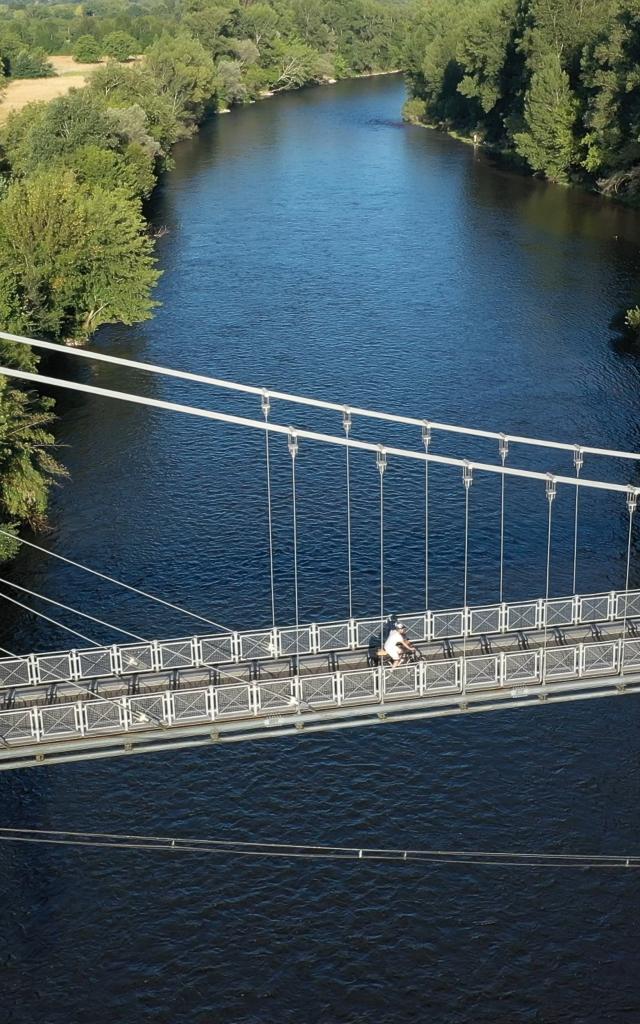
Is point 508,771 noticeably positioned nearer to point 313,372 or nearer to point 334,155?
point 313,372

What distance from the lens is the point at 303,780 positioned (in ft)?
99.6

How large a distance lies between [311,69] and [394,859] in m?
132

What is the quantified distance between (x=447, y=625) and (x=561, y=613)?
267 centimetres

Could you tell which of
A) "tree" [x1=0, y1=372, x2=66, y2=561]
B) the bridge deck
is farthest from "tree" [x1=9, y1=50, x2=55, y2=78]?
the bridge deck

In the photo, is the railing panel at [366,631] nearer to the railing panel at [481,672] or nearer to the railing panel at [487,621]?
the railing panel at [487,621]

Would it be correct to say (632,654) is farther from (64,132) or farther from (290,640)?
(64,132)

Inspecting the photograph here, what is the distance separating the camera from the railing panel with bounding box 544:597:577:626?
29266 mm

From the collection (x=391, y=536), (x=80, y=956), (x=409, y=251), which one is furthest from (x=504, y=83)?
(x=80, y=956)

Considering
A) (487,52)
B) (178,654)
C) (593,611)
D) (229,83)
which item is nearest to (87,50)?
(229,83)

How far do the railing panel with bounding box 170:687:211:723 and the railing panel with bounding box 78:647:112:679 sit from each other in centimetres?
211

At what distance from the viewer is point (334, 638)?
28.6 meters

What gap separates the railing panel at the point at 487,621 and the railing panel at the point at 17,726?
9.41 m

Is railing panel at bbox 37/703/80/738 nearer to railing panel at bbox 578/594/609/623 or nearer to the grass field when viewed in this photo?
railing panel at bbox 578/594/609/623

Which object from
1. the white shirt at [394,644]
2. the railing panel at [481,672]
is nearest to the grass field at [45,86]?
the white shirt at [394,644]
